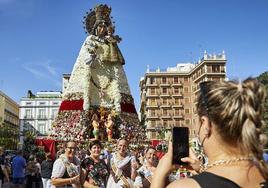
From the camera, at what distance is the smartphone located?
242 cm

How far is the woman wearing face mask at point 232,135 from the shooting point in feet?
6.46

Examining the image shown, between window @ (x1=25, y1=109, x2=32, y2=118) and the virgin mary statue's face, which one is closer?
the virgin mary statue's face

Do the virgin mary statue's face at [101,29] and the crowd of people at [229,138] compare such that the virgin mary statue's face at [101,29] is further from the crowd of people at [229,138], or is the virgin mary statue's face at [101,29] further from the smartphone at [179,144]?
the crowd of people at [229,138]

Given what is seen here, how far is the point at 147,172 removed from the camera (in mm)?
6590

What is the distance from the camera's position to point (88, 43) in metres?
27.5

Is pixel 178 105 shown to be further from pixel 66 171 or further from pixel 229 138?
pixel 229 138

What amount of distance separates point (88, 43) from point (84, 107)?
432cm

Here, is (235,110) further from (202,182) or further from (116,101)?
(116,101)

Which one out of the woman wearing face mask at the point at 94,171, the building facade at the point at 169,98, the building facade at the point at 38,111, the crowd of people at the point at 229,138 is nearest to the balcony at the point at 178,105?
the building facade at the point at 169,98

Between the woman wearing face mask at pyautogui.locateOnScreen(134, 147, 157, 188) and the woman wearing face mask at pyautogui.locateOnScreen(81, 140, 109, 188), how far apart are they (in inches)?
21.9

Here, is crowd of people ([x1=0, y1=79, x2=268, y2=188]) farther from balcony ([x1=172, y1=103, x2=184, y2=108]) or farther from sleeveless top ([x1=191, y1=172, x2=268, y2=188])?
balcony ([x1=172, y1=103, x2=184, y2=108])

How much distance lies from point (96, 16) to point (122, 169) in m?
23.1

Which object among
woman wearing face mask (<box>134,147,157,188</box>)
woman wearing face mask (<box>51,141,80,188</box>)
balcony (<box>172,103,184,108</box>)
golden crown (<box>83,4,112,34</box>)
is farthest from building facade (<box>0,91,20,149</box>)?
woman wearing face mask (<box>134,147,157,188</box>)

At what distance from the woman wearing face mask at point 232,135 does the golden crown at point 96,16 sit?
88.7ft
